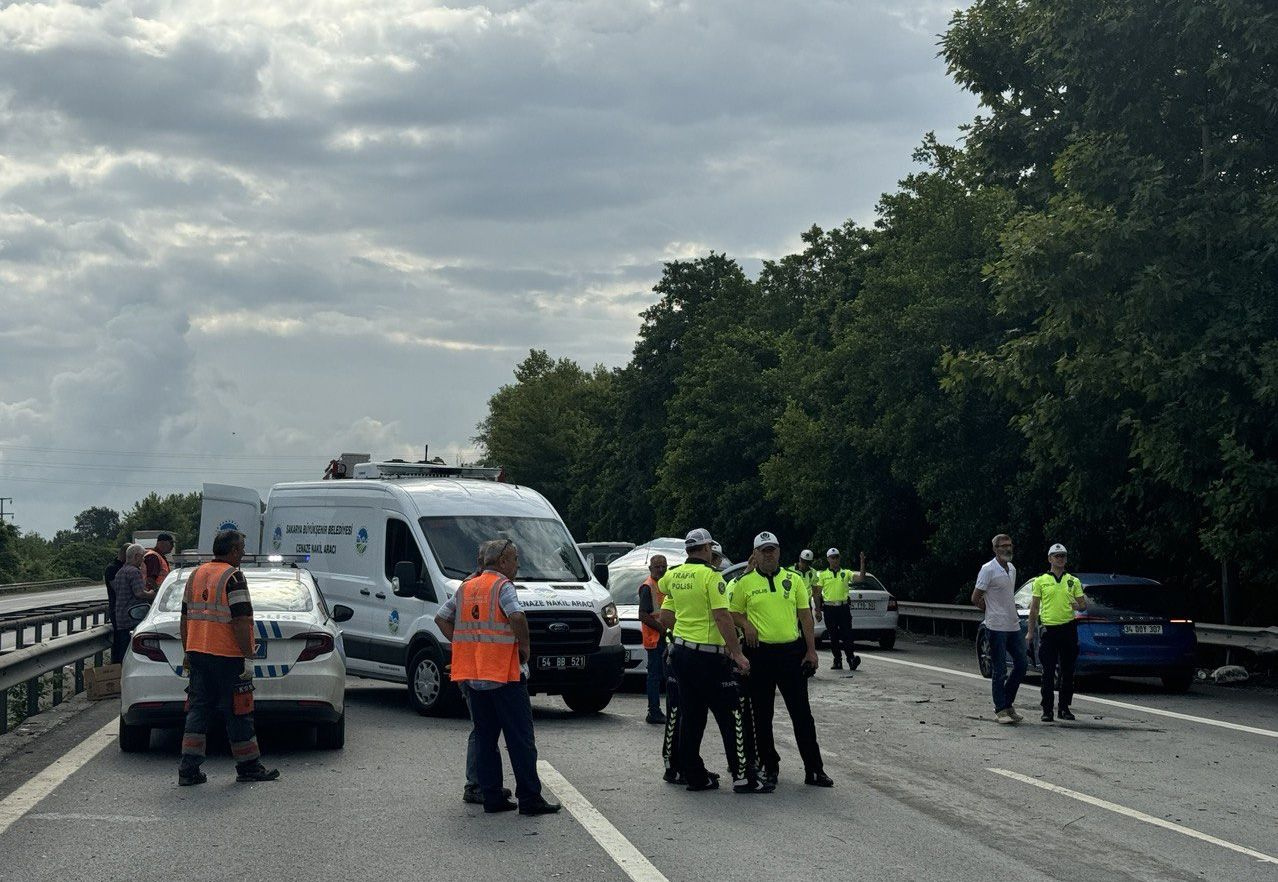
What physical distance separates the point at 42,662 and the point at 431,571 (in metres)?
3.85

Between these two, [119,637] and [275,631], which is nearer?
[275,631]

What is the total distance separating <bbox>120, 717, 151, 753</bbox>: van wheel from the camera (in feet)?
40.8

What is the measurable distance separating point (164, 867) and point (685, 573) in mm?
4280

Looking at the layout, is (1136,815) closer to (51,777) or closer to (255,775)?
(255,775)

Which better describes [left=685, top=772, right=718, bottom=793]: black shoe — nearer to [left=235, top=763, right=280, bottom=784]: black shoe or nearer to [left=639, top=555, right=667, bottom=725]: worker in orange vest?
[left=235, top=763, right=280, bottom=784]: black shoe

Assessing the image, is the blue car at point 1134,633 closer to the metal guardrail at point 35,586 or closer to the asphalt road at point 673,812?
the asphalt road at point 673,812

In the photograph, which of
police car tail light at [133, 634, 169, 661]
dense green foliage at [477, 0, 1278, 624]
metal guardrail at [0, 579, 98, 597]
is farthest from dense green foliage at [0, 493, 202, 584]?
police car tail light at [133, 634, 169, 661]

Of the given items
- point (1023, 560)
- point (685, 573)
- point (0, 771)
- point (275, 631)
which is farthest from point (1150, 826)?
point (1023, 560)

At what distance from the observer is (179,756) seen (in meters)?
12.4

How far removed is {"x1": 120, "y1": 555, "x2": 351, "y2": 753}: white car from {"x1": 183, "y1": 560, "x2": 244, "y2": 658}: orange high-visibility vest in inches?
42.5

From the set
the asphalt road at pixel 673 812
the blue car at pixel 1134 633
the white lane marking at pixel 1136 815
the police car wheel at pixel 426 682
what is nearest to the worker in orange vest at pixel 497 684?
the asphalt road at pixel 673 812

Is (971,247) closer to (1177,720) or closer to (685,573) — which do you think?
(1177,720)

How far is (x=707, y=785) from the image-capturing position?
10797 millimetres

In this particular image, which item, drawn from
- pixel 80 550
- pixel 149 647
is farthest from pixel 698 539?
pixel 80 550
